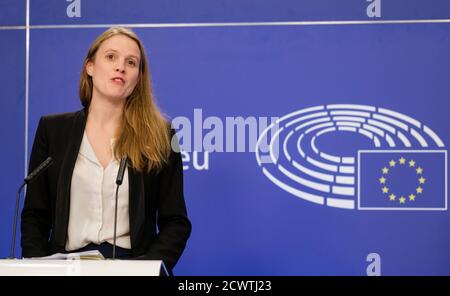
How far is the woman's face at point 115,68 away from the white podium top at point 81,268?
116cm

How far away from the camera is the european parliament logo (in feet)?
14.1

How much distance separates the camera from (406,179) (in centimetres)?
429

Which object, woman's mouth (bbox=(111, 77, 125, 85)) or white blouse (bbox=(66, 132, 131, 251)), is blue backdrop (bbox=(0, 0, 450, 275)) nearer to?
woman's mouth (bbox=(111, 77, 125, 85))

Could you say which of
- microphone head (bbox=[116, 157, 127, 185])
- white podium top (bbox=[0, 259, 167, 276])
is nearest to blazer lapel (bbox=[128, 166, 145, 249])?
microphone head (bbox=[116, 157, 127, 185])

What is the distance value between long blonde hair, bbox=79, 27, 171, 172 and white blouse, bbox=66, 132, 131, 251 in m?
0.11

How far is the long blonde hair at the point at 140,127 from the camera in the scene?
2941mm

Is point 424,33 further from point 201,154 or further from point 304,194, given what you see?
point 201,154

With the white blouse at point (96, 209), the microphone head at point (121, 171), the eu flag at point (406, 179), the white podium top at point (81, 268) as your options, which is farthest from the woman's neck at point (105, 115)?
the eu flag at point (406, 179)

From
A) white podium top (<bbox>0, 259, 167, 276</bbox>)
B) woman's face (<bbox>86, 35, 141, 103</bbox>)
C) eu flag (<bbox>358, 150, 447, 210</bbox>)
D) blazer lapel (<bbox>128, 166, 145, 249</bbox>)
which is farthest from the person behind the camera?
eu flag (<bbox>358, 150, 447, 210</bbox>)

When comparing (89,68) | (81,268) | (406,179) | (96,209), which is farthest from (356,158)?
(81,268)

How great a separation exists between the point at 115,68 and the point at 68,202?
0.61 meters

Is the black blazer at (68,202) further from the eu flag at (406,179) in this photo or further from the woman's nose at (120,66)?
the eu flag at (406,179)

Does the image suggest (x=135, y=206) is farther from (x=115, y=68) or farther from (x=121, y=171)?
(x=115, y=68)
